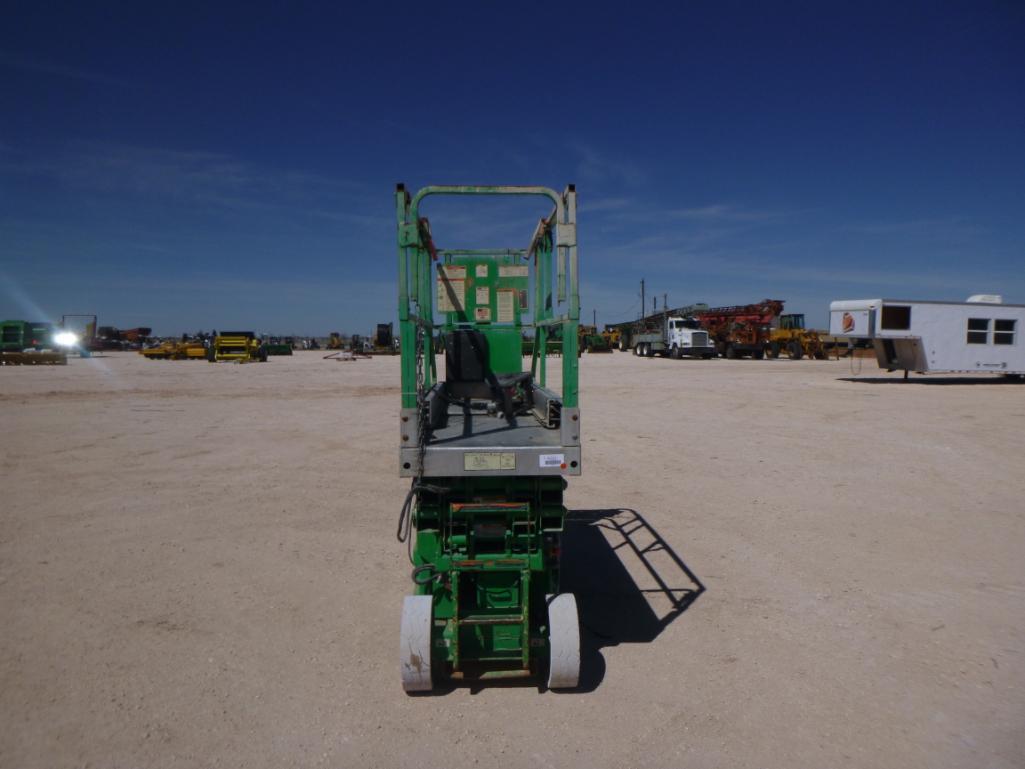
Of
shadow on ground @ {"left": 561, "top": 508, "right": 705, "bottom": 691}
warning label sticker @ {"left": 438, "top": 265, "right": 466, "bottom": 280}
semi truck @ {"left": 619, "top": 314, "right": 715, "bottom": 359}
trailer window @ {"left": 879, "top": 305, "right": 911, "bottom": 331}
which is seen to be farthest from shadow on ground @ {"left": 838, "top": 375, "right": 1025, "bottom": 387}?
warning label sticker @ {"left": 438, "top": 265, "right": 466, "bottom": 280}

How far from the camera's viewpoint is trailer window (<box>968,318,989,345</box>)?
68.7 ft

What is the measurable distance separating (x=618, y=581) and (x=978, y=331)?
2214 centimetres

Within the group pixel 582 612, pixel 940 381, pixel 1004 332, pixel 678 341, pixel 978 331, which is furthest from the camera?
pixel 678 341

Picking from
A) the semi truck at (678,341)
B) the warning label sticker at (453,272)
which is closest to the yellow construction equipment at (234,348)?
the semi truck at (678,341)

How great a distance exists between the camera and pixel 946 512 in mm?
6922

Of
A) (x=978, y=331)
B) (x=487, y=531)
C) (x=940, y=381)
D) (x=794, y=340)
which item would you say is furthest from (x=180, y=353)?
(x=487, y=531)

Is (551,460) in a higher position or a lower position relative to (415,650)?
higher

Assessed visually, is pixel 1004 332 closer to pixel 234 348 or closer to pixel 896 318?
pixel 896 318

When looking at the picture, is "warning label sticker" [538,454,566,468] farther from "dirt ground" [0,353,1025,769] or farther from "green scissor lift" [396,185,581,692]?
"dirt ground" [0,353,1025,769]

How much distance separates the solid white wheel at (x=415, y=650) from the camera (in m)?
3.39

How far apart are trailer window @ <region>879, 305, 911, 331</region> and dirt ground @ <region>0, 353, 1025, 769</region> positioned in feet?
36.0

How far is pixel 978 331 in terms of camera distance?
69.1 feet

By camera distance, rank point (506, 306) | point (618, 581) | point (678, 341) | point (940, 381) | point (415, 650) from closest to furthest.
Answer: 1. point (415, 650)
2. point (618, 581)
3. point (506, 306)
4. point (940, 381)
5. point (678, 341)

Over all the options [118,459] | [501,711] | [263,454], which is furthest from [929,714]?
[118,459]
